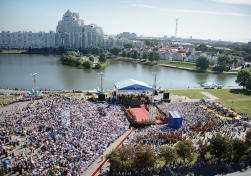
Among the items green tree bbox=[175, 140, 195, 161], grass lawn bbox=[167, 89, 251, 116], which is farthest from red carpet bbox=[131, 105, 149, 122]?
grass lawn bbox=[167, 89, 251, 116]

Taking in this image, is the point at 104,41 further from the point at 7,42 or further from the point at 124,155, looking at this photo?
the point at 124,155

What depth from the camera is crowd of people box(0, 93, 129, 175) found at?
16.1 metres

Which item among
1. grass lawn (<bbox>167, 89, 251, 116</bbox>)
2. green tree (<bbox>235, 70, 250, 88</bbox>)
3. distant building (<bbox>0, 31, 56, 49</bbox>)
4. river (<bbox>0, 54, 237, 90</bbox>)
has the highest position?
distant building (<bbox>0, 31, 56, 49</bbox>)

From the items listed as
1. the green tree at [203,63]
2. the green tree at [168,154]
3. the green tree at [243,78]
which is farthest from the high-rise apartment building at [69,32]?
the green tree at [168,154]

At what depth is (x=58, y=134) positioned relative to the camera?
1991 centimetres

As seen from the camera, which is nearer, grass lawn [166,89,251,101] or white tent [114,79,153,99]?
white tent [114,79,153,99]

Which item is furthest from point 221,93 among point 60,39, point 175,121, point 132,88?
point 60,39

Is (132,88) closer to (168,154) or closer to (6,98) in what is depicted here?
(168,154)

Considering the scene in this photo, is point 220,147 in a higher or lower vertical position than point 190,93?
lower

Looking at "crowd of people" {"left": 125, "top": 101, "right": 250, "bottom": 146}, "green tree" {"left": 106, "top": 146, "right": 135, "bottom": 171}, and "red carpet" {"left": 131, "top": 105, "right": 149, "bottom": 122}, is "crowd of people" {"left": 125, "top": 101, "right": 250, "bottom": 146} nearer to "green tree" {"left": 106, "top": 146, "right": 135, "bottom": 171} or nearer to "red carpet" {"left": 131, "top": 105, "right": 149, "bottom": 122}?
"red carpet" {"left": 131, "top": 105, "right": 149, "bottom": 122}

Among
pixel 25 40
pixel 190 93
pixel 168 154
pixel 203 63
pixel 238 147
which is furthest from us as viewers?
pixel 25 40

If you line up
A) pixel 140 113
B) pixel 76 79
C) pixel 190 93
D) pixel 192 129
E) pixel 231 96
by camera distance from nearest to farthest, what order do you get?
pixel 192 129
pixel 140 113
pixel 231 96
pixel 190 93
pixel 76 79

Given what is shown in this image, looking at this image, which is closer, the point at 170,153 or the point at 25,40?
the point at 170,153

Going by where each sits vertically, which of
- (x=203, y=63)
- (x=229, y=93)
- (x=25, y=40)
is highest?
(x=25, y=40)
